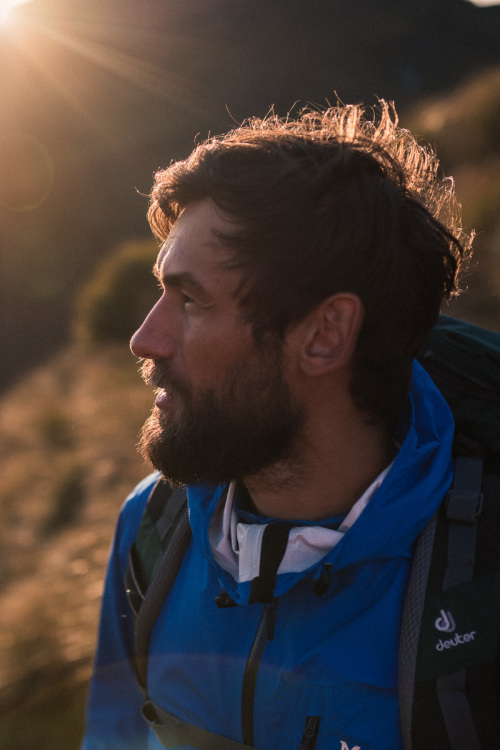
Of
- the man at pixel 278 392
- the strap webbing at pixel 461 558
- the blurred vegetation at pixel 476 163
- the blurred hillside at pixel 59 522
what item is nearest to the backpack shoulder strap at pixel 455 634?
the strap webbing at pixel 461 558

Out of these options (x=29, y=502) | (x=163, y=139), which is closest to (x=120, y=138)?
(x=163, y=139)

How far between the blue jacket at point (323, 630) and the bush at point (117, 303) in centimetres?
748

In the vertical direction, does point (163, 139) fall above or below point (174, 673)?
above

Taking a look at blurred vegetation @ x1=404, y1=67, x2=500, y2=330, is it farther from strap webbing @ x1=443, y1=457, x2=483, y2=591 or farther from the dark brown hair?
strap webbing @ x1=443, y1=457, x2=483, y2=591

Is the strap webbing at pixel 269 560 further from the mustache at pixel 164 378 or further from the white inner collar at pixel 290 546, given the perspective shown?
the mustache at pixel 164 378

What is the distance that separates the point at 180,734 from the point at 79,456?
16.7 feet

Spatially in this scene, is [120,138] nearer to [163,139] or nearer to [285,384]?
[163,139]

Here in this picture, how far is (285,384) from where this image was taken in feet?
5.92

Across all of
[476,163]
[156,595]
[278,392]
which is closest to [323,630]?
[156,595]

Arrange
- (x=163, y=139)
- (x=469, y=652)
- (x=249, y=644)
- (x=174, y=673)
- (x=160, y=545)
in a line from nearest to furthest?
(x=469, y=652)
(x=249, y=644)
(x=174, y=673)
(x=160, y=545)
(x=163, y=139)

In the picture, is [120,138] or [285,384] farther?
[120,138]

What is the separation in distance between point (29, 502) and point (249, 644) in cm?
505

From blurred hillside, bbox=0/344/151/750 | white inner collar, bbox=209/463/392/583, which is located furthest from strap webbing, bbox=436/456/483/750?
blurred hillside, bbox=0/344/151/750

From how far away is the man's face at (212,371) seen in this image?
1.76 meters
